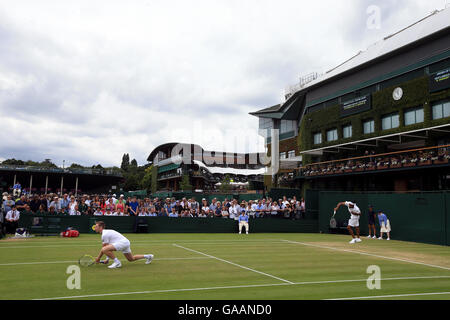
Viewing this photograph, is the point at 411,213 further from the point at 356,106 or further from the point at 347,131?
the point at 347,131

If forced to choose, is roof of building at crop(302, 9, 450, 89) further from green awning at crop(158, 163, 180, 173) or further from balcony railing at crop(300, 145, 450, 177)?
green awning at crop(158, 163, 180, 173)

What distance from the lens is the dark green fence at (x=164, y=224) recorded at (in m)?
20.8

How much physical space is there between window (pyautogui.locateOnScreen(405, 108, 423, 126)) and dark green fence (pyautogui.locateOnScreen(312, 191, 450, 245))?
1402 centimetres

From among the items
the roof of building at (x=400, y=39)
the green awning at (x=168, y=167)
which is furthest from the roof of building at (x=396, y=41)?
the green awning at (x=168, y=167)

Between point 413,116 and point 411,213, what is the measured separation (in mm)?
17438

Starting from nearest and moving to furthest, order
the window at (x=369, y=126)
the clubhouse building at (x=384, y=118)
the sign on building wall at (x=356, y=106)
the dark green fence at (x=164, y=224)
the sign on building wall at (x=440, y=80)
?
the dark green fence at (x=164, y=224) → the sign on building wall at (x=440, y=80) → the clubhouse building at (x=384, y=118) → the window at (x=369, y=126) → the sign on building wall at (x=356, y=106)

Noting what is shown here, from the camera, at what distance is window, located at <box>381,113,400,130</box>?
125ft

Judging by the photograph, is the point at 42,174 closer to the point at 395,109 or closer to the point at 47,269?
the point at 395,109

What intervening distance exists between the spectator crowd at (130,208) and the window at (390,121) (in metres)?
15.5

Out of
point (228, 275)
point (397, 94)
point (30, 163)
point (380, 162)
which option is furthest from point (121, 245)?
point (30, 163)

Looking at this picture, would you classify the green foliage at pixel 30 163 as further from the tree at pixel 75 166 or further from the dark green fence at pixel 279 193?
the dark green fence at pixel 279 193

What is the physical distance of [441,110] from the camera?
33.5 m

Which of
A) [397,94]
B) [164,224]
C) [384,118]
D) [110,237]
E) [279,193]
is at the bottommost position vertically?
[164,224]
